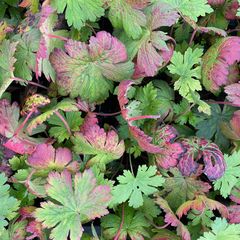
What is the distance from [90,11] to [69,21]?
70mm

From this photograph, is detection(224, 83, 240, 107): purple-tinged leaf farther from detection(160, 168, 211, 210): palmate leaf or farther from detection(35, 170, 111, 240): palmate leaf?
detection(35, 170, 111, 240): palmate leaf

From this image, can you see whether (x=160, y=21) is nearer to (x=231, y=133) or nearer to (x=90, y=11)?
(x=90, y=11)

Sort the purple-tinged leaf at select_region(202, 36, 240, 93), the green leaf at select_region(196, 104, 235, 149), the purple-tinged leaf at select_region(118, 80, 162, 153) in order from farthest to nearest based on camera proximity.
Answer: the green leaf at select_region(196, 104, 235, 149)
the purple-tinged leaf at select_region(202, 36, 240, 93)
the purple-tinged leaf at select_region(118, 80, 162, 153)

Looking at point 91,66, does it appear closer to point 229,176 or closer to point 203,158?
point 203,158

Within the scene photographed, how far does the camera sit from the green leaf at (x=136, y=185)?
140 centimetres

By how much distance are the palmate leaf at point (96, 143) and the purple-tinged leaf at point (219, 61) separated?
1.14ft

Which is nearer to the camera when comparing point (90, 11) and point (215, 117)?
point (90, 11)

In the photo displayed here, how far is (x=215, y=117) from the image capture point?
1598mm

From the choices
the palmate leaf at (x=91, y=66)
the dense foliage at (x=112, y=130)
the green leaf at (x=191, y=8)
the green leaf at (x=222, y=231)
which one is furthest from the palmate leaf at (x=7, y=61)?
the green leaf at (x=222, y=231)

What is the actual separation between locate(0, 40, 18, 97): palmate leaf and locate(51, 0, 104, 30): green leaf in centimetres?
17

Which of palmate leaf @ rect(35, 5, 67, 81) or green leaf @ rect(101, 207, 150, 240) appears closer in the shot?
palmate leaf @ rect(35, 5, 67, 81)

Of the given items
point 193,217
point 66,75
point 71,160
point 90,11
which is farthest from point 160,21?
point 193,217

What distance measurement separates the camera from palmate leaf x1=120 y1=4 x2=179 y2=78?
1428 millimetres

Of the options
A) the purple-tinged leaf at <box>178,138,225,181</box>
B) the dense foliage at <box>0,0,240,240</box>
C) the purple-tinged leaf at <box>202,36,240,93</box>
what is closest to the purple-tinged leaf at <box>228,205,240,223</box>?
the dense foliage at <box>0,0,240,240</box>
